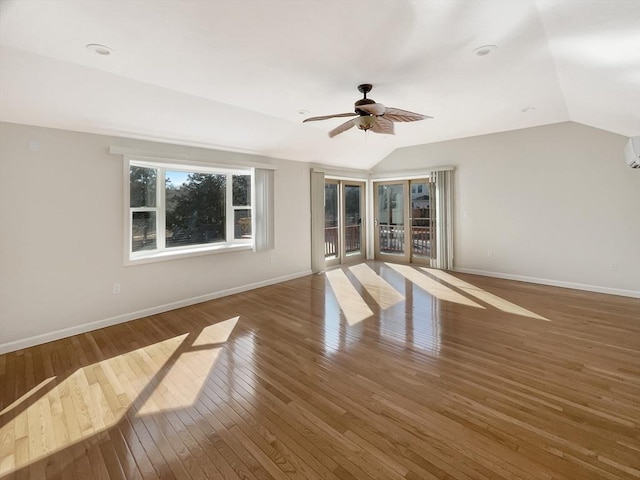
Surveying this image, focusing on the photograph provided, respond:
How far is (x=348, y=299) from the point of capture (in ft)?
15.5

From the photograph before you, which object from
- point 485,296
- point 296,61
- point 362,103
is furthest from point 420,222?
point 296,61

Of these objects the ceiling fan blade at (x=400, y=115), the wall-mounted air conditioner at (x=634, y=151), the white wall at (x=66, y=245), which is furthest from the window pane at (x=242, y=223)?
the wall-mounted air conditioner at (x=634, y=151)

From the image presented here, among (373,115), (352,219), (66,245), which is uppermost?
(373,115)

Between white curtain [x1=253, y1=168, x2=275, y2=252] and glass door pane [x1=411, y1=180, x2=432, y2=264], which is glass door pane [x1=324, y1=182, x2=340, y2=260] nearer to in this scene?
glass door pane [x1=411, y1=180, x2=432, y2=264]

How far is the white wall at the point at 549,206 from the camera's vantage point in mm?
4609

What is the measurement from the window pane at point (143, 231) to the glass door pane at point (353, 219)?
4507 millimetres

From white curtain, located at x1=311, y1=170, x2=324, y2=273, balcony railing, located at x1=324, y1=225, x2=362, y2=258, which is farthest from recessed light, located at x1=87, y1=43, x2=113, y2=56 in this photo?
balcony railing, located at x1=324, y1=225, x2=362, y2=258

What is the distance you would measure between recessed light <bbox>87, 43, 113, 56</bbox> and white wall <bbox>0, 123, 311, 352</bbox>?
1.49 m

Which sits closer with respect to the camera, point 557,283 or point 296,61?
point 296,61

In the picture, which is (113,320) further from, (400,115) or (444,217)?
(444,217)

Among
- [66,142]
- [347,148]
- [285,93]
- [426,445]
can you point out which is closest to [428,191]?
[347,148]

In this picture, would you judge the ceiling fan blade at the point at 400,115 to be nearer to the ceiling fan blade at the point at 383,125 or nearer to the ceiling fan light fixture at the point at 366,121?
the ceiling fan blade at the point at 383,125

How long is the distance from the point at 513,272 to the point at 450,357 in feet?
12.6

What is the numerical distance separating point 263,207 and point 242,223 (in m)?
0.52
